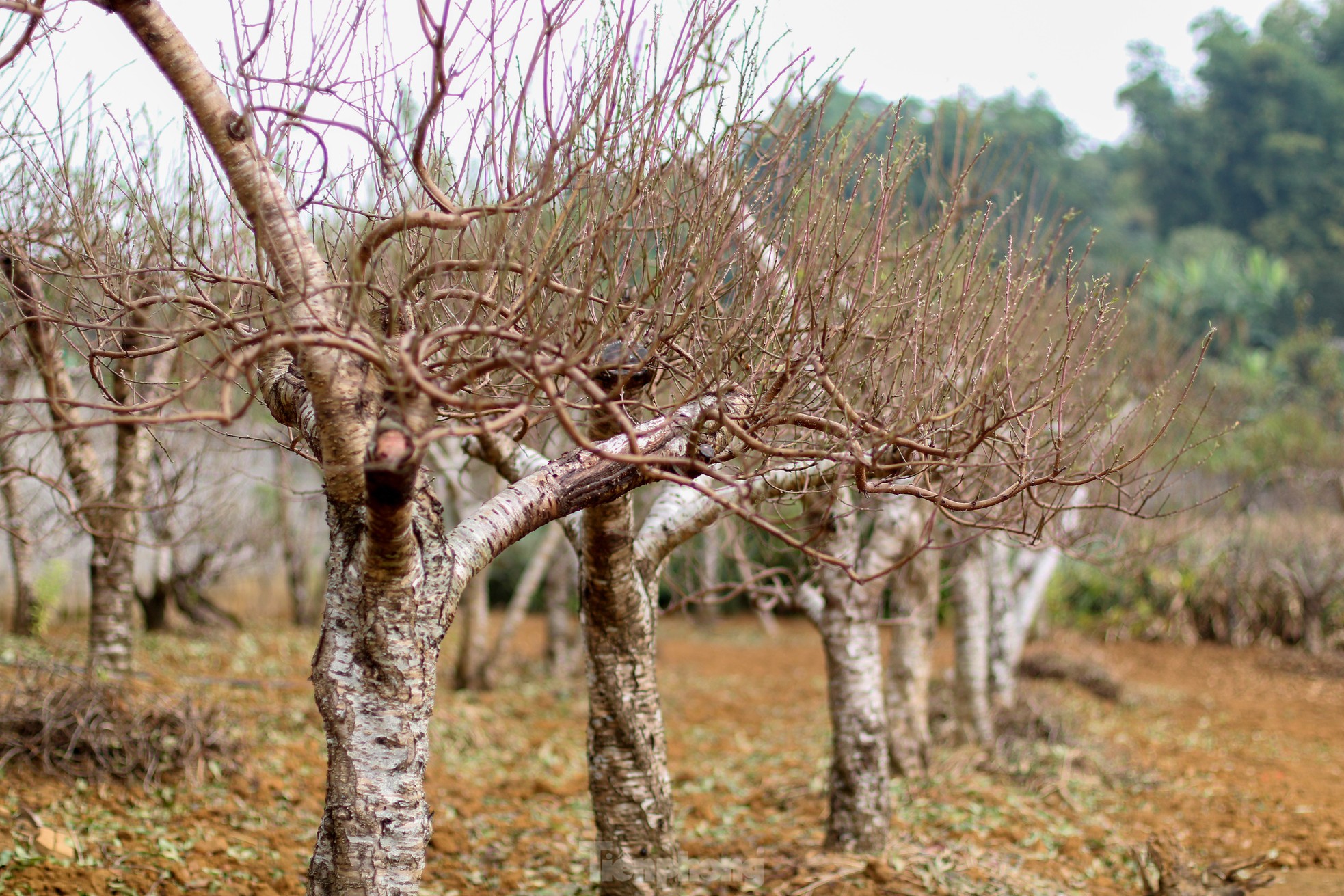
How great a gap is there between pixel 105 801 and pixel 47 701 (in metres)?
0.56

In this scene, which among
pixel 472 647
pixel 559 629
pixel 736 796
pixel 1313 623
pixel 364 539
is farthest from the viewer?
pixel 1313 623

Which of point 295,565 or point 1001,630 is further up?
point 295,565

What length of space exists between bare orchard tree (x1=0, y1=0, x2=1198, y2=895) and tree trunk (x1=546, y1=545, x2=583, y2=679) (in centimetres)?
610

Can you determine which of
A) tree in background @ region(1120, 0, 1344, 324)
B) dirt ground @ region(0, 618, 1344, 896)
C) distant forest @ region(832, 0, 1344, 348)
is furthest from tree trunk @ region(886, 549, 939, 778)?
tree in background @ region(1120, 0, 1344, 324)

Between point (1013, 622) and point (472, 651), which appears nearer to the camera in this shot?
point (1013, 622)

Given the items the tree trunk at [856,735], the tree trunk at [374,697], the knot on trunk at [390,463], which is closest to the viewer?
the knot on trunk at [390,463]

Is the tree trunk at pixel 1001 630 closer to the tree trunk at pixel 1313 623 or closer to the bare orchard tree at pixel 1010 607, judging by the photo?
the bare orchard tree at pixel 1010 607

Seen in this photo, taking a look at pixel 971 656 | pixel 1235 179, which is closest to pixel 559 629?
pixel 971 656

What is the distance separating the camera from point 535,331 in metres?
2.09

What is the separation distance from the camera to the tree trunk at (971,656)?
6691 millimetres

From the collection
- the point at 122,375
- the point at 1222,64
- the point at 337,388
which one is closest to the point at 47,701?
the point at 122,375

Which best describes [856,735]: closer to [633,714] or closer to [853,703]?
[853,703]

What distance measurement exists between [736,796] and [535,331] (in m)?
4.69

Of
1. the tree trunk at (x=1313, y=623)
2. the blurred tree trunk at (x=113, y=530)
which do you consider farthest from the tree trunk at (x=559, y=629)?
the tree trunk at (x=1313, y=623)
